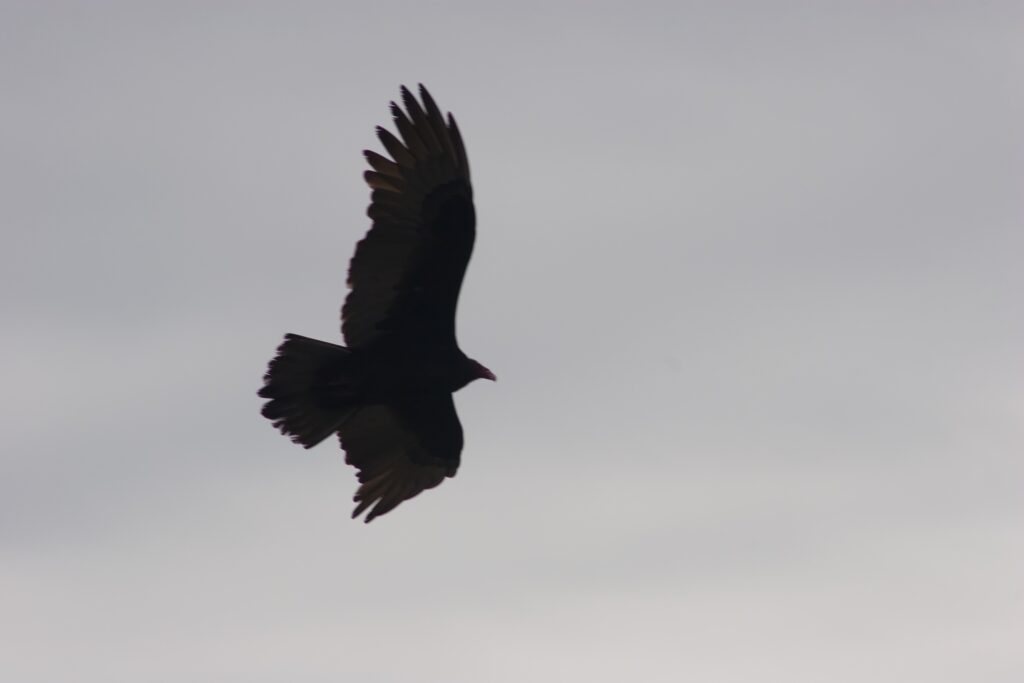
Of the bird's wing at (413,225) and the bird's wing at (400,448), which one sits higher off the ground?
the bird's wing at (413,225)

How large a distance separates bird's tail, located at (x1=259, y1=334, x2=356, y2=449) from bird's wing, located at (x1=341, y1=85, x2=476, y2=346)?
357 mm

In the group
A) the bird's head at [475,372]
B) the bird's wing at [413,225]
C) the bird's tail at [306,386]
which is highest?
the bird's wing at [413,225]

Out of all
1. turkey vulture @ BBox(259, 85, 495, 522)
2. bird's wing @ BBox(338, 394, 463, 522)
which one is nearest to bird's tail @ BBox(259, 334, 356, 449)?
turkey vulture @ BBox(259, 85, 495, 522)

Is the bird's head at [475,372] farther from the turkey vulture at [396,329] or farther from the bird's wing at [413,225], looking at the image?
the bird's wing at [413,225]

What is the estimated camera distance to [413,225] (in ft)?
58.5

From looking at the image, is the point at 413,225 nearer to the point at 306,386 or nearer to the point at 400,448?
the point at 306,386

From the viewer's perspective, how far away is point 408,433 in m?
19.5

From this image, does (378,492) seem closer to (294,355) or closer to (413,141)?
(294,355)

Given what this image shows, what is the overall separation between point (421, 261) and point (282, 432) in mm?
2312

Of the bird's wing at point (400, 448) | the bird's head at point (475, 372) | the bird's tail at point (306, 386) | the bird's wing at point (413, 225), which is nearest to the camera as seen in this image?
the bird's wing at point (413, 225)

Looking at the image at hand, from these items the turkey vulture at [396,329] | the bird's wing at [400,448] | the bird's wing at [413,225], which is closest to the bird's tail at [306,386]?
the turkey vulture at [396,329]

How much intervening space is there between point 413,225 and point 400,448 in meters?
2.86

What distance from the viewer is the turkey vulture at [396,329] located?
17.7 m

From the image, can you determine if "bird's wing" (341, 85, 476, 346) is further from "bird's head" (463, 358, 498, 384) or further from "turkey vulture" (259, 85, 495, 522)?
"bird's head" (463, 358, 498, 384)
